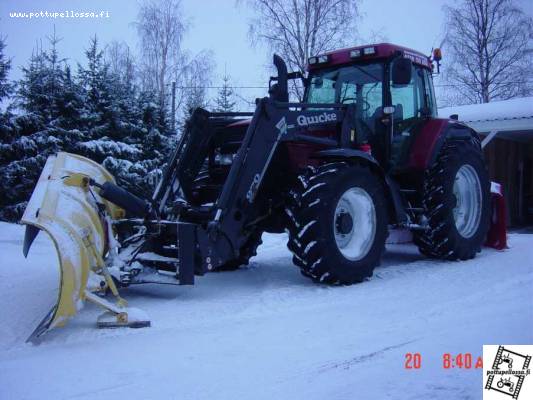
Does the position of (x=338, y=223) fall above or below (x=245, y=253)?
above

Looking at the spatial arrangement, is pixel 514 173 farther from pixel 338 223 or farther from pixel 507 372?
pixel 507 372

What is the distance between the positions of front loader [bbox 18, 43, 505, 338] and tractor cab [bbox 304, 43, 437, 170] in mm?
13

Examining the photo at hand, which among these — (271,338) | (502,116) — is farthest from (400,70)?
(502,116)

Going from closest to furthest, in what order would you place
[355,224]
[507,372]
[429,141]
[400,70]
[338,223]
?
[507,372]
[338,223]
[355,224]
[400,70]
[429,141]

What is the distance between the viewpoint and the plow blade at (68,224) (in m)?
3.79

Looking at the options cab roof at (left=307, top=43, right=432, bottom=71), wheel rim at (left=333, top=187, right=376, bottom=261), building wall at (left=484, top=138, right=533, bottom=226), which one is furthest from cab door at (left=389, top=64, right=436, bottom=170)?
building wall at (left=484, top=138, right=533, bottom=226)

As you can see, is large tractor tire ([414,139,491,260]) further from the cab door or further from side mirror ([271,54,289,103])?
side mirror ([271,54,289,103])

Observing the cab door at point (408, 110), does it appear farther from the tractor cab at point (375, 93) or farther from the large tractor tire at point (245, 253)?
the large tractor tire at point (245, 253)

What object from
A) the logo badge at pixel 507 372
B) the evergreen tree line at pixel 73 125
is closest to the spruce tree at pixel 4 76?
the evergreen tree line at pixel 73 125

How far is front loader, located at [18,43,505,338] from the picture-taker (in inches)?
173

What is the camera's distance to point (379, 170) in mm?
6059

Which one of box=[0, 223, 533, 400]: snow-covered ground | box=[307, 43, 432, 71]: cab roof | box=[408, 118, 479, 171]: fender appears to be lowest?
box=[0, 223, 533, 400]: snow-covered ground

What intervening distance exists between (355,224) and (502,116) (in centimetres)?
827

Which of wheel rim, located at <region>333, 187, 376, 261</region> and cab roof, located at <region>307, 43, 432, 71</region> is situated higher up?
cab roof, located at <region>307, 43, 432, 71</region>
